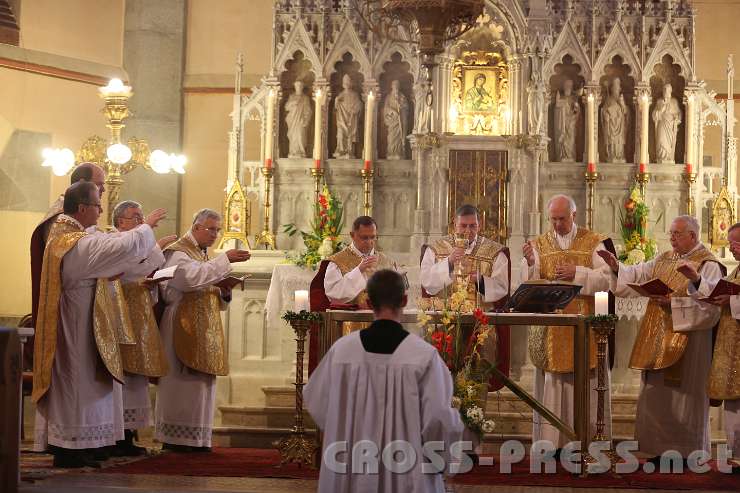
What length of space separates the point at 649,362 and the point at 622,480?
4.62ft

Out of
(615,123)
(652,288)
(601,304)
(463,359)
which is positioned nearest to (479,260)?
(652,288)

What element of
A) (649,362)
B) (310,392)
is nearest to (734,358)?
(649,362)

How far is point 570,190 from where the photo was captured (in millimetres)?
11867

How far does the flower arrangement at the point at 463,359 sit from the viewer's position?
23.7 feet

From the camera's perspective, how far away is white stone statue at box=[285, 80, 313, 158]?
11.9 m

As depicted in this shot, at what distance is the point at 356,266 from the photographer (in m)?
9.17

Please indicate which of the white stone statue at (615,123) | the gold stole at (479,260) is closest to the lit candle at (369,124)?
the white stone statue at (615,123)

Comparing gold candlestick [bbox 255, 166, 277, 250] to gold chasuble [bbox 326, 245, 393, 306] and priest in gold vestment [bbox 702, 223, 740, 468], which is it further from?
priest in gold vestment [bbox 702, 223, 740, 468]

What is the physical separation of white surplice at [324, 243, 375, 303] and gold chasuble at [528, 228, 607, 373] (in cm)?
140

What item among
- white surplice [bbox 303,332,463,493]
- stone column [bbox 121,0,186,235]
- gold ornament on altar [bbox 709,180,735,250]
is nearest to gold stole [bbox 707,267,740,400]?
gold ornament on altar [bbox 709,180,735,250]

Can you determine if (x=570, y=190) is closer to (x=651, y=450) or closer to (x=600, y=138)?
(x=600, y=138)

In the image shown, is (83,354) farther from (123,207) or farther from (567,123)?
(567,123)

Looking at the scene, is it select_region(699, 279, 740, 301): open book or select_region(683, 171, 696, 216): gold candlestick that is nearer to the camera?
select_region(699, 279, 740, 301): open book

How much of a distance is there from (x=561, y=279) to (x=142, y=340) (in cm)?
311
